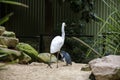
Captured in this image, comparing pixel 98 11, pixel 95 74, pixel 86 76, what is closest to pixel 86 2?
pixel 98 11

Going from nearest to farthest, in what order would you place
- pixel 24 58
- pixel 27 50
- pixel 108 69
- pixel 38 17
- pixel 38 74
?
1. pixel 108 69
2. pixel 38 74
3. pixel 24 58
4. pixel 27 50
5. pixel 38 17

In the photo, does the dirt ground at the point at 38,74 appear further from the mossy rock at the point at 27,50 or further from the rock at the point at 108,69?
the mossy rock at the point at 27,50

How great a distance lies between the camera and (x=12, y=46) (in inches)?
375

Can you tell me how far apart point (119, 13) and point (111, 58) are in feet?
8.28

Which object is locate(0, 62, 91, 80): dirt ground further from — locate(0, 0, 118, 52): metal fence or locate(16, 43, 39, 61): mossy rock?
locate(0, 0, 118, 52): metal fence

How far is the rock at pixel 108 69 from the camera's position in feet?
20.0

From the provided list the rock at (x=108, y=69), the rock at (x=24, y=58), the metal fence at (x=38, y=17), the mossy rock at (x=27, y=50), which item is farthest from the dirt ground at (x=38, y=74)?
the metal fence at (x=38, y=17)

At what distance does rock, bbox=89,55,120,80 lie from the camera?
6086mm

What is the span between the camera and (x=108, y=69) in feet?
20.4

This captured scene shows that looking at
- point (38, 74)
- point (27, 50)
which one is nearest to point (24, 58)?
point (27, 50)

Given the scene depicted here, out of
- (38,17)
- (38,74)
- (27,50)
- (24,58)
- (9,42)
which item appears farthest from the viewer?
(38,17)

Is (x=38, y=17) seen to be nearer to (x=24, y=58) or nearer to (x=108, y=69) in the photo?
(x=24, y=58)

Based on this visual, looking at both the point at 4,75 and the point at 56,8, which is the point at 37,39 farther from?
the point at 56,8

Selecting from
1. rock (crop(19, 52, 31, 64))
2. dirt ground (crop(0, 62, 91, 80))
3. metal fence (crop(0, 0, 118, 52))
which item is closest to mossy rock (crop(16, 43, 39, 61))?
rock (crop(19, 52, 31, 64))
